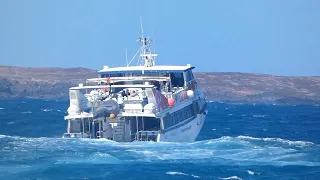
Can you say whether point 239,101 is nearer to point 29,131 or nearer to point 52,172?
point 29,131

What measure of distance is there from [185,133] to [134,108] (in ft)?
22.2

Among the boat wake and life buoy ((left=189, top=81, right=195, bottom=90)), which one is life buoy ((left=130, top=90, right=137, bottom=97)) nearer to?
the boat wake

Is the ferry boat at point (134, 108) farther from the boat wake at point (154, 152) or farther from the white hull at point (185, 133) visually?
the boat wake at point (154, 152)

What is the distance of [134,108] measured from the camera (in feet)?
124

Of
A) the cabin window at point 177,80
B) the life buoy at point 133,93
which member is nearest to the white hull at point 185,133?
the cabin window at point 177,80

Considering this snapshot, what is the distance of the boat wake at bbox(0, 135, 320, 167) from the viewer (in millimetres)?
31391

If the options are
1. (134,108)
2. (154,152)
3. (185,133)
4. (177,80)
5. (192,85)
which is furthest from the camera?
(192,85)

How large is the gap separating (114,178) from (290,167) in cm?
901

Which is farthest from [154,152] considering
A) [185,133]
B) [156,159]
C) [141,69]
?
[141,69]

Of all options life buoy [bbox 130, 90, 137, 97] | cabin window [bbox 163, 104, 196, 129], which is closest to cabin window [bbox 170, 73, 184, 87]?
cabin window [bbox 163, 104, 196, 129]

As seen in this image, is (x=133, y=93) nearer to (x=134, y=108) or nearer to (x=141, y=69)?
(x=134, y=108)

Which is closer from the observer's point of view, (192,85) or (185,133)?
(185,133)

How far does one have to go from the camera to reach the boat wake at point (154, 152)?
103 ft

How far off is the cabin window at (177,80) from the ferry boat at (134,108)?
0.26 ft
